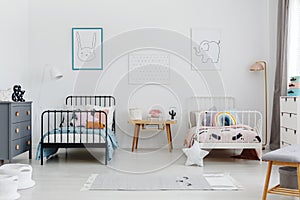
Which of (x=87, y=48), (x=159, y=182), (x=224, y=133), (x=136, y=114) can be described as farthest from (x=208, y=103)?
(x=159, y=182)

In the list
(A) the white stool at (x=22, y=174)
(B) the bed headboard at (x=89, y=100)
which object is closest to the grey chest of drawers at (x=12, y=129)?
(A) the white stool at (x=22, y=174)

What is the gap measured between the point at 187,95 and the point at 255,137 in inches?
64.6

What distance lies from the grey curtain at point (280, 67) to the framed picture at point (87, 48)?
2651 millimetres

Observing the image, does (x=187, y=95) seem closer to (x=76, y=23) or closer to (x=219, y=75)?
(x=219, y=75)

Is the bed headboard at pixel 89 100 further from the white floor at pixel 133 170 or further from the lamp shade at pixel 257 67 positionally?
the lamp shade at pixel 257 67

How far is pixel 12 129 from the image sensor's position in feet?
15.6

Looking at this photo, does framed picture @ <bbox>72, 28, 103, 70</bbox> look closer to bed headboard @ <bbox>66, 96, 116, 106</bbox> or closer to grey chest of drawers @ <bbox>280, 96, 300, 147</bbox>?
bed headboard @ <bbox>66, 96, 116, 106</bbox>

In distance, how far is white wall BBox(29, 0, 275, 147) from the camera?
21.1 ft

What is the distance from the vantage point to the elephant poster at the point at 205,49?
6.45m

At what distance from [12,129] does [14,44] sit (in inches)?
65.1

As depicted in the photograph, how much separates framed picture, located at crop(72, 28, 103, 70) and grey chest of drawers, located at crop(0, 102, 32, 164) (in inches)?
59.3

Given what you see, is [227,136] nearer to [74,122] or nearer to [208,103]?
[208,103]

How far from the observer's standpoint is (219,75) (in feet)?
21.2

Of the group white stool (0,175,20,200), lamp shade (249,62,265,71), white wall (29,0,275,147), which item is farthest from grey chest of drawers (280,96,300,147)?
white stool (0,175,20,200)
